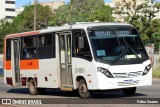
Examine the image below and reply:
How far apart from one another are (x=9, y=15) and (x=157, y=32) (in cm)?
12229

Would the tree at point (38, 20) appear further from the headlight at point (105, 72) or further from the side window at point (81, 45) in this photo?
the headlight at point (105, 72)

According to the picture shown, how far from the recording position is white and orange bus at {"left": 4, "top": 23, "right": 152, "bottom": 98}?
56.4ft

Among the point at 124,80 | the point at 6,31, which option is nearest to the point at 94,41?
the point at 124,80

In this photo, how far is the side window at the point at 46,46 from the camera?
20125mm

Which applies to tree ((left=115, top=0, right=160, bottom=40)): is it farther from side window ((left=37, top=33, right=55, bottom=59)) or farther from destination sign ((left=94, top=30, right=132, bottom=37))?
destination sign ((left=94, top=30, right=132, bottom=37))

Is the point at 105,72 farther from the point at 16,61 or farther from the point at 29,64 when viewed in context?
the point at 16,61

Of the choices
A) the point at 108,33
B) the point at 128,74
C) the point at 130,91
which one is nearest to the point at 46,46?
the point at 108,33

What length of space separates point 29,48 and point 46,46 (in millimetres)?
1866

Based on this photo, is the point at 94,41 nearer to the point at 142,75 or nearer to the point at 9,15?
the point at 142,75

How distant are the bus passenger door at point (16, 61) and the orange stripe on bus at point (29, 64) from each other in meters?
0.60

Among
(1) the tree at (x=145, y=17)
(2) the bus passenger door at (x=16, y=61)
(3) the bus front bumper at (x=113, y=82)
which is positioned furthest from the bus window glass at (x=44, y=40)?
(1) the tree at (x=145, y=17)

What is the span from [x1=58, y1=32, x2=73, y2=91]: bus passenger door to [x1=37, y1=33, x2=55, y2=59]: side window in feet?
1.94

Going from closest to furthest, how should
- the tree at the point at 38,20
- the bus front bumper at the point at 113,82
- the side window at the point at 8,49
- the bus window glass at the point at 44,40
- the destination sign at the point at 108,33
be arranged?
1. the bus front bumper at the point at 113,82
2. the destination sign at the point at 108,33
3. the bus window glass at the point at 44,40
4. the side window at the point at 8,49
5. the tree at the point at 38,20

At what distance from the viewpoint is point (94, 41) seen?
17.8m
